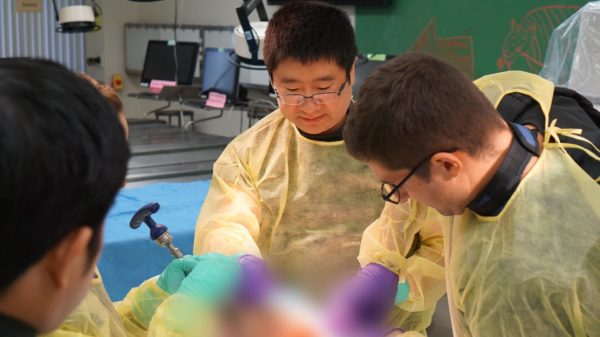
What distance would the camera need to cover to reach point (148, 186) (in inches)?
131

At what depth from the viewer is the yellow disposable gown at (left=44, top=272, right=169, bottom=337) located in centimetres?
126

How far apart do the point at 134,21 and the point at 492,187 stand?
6882 mm

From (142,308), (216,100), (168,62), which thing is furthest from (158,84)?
(142,308)

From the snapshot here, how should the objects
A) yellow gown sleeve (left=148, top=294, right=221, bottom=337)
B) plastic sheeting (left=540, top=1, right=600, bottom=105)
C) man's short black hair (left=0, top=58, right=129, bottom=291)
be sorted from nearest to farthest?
man's short black hair (left=0, top=58, right=129, bottom=291) < yellow gown sleeve (left=148, top=294, right=221, bottom=337) < plastic sheeting (left=540, top=1, right=600, bottom=105)

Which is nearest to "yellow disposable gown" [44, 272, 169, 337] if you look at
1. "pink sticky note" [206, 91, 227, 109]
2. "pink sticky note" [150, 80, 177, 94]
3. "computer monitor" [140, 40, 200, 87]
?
"pink sticky note" [206, 91, 227, 109]

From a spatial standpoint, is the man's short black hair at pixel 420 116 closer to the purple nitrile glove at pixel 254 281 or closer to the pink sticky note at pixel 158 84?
the purple nitrile glove at pixel 254 281

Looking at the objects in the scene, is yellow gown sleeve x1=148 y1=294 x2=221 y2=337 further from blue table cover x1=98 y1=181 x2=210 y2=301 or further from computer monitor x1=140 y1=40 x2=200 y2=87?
computer monitor x1=140 y1=40 x2=200 y2=87

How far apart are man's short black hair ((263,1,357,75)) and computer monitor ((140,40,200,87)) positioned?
4.22m

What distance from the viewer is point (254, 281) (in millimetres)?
1417

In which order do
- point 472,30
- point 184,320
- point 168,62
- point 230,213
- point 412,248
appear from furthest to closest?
point 168,62
point 472,30
point 230,213
point 412,248
point 184,320

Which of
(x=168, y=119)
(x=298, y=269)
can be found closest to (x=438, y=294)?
(x=298, y=269)

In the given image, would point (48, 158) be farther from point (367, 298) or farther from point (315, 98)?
point (315, 98)

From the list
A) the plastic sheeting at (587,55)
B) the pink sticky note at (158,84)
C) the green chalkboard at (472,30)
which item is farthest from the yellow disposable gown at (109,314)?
the pink sticky note at (158,84)

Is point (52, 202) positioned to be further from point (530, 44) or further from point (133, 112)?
point (133, 112)
